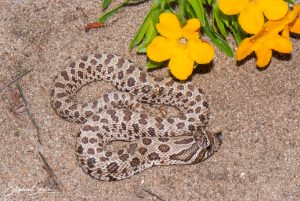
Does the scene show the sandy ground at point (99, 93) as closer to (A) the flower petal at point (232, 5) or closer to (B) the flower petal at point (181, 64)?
(B) the flower petal at point (181, 64)

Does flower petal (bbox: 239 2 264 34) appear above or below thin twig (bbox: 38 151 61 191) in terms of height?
above

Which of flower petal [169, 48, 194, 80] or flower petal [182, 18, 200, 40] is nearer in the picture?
flower petal [182, 18, 200, 40]

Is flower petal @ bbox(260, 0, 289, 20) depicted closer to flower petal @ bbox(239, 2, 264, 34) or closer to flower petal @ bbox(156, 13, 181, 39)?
flower petal @ bbox(239, 2, 264, 34)

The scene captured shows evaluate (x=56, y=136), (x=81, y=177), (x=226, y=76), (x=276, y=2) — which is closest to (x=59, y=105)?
(x=56, y=136)

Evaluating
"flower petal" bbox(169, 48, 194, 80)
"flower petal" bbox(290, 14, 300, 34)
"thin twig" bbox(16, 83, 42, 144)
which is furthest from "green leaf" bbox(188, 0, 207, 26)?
"thin twig" bbox(16, 83, 42, 144)

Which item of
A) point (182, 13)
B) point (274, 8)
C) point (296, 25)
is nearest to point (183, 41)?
point (182, 13)

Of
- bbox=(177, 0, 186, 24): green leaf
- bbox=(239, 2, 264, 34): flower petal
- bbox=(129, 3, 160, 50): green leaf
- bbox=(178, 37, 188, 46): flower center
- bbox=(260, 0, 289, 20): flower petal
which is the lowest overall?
bbox=(129, 3, 160, 50): green leaf

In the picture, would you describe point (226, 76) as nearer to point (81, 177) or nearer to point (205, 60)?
point (205, 60)

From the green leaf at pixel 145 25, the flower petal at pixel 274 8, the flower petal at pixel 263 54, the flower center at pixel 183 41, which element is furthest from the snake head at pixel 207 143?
the flower petal at pixel 274 8

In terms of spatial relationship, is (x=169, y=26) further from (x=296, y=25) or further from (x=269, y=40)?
(x=296, y=25)
